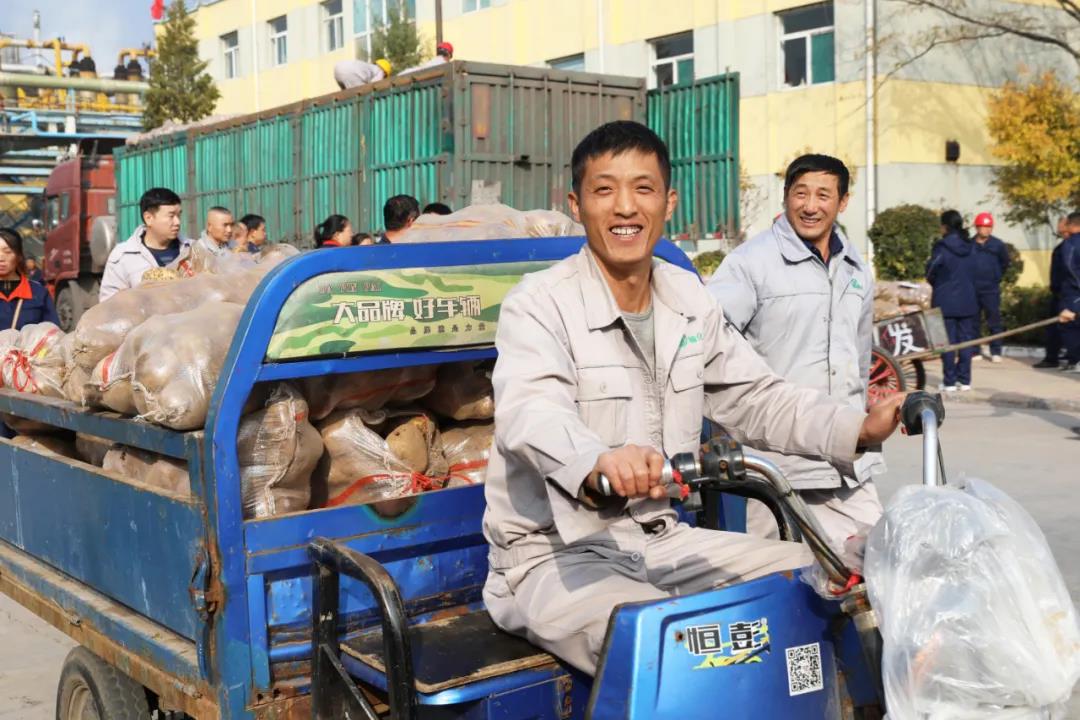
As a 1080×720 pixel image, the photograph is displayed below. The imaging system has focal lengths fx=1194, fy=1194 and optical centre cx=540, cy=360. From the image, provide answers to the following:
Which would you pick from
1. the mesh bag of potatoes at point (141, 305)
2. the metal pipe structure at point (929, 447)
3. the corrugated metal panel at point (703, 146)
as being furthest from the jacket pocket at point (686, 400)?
the corrugated metal panel at point (703, 146)

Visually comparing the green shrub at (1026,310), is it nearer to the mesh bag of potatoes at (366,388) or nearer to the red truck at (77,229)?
the red truck at (77,229)

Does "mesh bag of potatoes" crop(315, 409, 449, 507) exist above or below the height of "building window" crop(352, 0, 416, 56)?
below

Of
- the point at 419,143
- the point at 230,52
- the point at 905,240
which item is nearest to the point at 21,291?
the point at 419,143

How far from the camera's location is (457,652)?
98.7 inches

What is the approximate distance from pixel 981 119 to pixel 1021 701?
20946 millimetres

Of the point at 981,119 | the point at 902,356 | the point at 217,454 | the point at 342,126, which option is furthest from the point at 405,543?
the point at 981,119

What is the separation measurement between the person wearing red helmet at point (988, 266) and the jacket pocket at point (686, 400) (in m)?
11.4

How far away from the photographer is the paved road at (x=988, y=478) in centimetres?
492

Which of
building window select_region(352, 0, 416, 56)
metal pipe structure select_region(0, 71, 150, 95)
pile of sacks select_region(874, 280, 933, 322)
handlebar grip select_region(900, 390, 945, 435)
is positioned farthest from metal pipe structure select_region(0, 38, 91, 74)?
handlebar grip select_region(900, 390, 945, 435)

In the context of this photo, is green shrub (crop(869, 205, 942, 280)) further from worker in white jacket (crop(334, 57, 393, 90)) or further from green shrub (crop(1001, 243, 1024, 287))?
worker in white jacket (crop(334, 57, 393, 90))

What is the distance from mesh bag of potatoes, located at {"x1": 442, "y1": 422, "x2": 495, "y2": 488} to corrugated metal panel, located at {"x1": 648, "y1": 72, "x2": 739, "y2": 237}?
10.4 m

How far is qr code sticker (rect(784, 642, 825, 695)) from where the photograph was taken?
6.73ft

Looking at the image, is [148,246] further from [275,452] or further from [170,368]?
[275,452]

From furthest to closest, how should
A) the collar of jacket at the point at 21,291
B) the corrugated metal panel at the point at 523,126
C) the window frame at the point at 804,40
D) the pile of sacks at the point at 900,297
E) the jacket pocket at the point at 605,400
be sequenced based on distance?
the window frame at the point at 804,40 < the pile of sacks at the point at 900,297 < the corrugated metal panel at the point at 523,126 < the collar of jacket at the point at 21,291 < the jacket pocket at the point at 605,400
